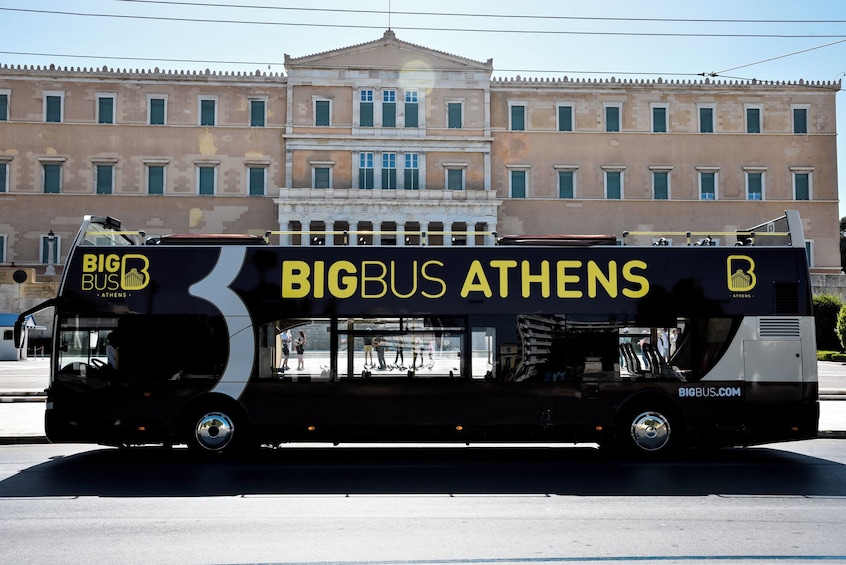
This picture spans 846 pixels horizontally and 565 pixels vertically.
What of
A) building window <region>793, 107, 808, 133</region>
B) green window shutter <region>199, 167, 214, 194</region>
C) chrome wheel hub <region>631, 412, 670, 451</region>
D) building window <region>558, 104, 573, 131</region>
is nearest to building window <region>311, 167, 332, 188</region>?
green window shutter <region>199, 167, 214, 194</region>

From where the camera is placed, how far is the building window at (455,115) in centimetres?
4684

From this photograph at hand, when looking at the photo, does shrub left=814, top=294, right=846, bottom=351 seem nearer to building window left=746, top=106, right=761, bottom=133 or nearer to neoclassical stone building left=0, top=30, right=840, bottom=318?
neoclassical stone building left=0, top=30, right=840, bottom=318

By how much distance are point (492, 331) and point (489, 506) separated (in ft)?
10.2

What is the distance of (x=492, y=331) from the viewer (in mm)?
10320

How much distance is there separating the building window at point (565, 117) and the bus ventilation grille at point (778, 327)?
38.1 meters

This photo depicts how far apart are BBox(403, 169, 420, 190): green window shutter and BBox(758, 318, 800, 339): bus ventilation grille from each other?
36.6m

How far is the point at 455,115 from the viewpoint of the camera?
154 ft

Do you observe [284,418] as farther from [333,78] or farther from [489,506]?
[333,78]

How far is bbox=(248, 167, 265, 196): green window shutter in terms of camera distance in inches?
1825

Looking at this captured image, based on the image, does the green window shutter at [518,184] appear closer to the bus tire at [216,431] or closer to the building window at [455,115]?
the building window at [455,115]

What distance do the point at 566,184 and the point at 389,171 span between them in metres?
10.1

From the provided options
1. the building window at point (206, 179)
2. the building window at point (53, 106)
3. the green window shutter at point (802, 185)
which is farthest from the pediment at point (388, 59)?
the green window shutter at point (802, 185)

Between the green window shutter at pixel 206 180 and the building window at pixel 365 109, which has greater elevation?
the building window at pixel 365 109

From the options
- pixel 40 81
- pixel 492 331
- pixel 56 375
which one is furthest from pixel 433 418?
pixel 40 81
